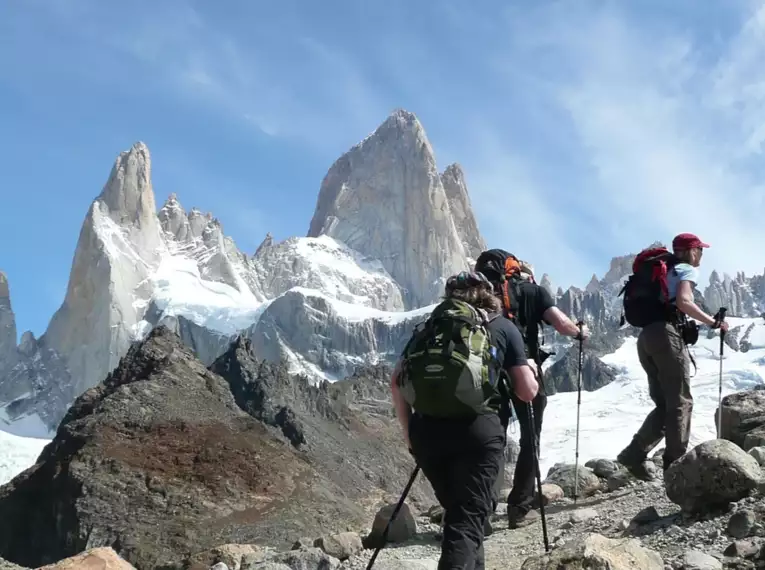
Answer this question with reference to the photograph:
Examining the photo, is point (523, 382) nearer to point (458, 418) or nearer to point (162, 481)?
point (458, 418)

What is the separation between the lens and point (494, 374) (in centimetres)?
468

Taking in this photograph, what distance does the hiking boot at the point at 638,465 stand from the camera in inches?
373

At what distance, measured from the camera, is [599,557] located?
4.62 metres

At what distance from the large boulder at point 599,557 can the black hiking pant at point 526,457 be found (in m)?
2.07

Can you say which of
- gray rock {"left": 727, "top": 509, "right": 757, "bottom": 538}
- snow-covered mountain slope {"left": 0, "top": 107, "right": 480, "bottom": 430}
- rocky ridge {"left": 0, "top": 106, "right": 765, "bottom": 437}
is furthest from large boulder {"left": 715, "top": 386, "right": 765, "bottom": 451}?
snow-covered mountain slope {"left": 0, "top": 107, "right": 480, "bottom": 430}

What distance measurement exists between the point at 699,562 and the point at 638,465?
4.49 metres

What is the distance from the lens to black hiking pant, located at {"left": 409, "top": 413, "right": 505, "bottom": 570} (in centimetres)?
452

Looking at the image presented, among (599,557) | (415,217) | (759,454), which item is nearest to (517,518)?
(759,454)

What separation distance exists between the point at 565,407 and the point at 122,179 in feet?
359

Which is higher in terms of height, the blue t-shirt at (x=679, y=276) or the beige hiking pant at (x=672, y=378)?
the blue t-shirt at (x=679, y=276)

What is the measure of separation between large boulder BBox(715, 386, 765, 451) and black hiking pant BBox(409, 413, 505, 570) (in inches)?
269

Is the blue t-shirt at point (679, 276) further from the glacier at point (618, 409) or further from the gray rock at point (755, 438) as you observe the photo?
the glacier at point (618, 409)

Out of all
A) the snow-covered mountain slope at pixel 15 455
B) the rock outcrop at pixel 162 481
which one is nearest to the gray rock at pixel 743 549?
the rock outcrop at pixel 162 481

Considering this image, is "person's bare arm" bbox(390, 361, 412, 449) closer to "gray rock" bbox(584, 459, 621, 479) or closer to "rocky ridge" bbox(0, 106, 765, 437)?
"gray rock" bbox(584, 459, 621, 479)
